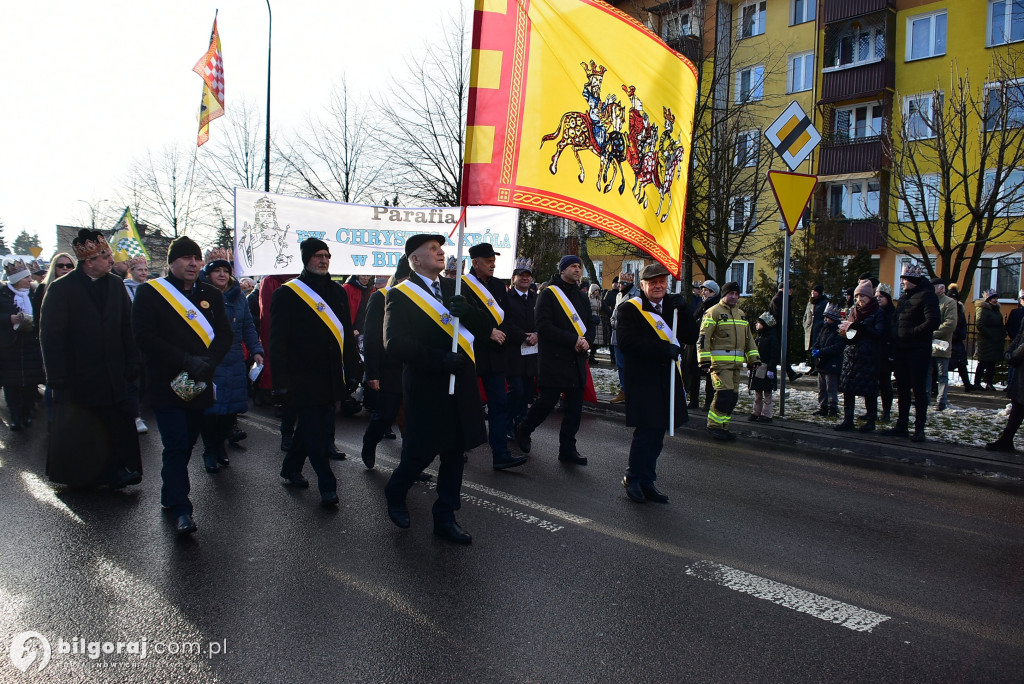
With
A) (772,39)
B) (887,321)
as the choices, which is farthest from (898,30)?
(887,321)

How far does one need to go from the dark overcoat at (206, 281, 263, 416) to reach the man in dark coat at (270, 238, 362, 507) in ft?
4.59

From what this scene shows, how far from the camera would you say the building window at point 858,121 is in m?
29.3

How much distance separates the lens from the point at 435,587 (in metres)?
4.18

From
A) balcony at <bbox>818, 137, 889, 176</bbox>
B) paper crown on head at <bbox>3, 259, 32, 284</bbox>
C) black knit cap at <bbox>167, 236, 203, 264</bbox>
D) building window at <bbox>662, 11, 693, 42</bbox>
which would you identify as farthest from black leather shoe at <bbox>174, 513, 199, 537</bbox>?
balcony at <bbox>818, 137, 889, 176</bbox>

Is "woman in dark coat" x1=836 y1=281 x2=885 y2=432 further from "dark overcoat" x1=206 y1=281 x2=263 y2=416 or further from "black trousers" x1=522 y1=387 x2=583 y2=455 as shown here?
"dark overcoat" x1=206 y1=281 x2=263 y2=416

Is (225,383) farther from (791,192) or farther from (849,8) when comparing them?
(849,8)

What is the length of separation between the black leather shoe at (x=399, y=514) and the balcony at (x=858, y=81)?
1117 inches

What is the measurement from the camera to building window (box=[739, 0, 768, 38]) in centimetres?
2916

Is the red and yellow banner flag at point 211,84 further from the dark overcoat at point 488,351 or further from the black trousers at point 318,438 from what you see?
the black trousers at point 318,438

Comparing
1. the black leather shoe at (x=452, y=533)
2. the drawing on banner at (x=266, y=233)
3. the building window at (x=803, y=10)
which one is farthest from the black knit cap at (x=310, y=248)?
the building window at (x=803, y=10)

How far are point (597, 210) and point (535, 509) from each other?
7.05 ft

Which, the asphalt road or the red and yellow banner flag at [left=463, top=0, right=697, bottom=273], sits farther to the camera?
the red and yellow banner flag at [left=463, top=0, right=697, bottom=273]

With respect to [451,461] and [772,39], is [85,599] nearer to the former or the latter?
[451,461]

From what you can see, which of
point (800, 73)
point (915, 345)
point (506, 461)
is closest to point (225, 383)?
point (506, 461)
